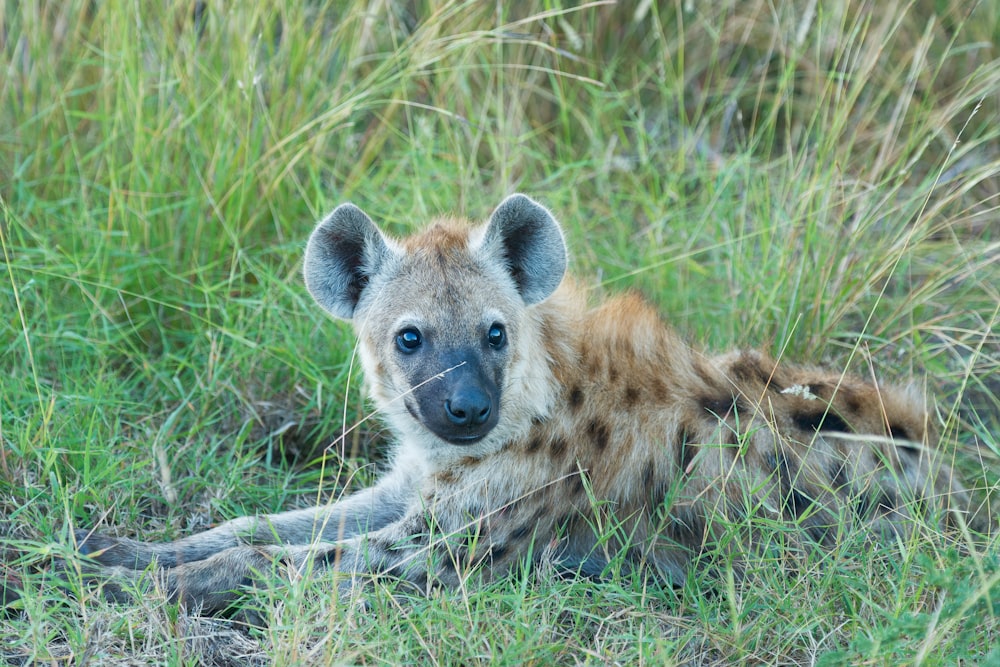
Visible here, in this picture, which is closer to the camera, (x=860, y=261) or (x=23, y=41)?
(x=860, y=261)

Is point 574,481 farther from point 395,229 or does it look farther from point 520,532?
point 395,229

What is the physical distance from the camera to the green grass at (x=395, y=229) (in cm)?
223

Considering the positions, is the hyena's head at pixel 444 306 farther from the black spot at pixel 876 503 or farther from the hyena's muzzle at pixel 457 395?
the black spot at pixel 876 503

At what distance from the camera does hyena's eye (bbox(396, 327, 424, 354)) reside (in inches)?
101

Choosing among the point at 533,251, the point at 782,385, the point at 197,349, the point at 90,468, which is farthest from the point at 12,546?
the point at 782,385

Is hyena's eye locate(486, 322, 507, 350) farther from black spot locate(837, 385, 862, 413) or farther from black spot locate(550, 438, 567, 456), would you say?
black spot locate(837, 385, 862, 413)

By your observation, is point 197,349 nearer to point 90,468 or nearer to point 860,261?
point 90,468

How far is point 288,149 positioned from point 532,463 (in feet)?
5.04

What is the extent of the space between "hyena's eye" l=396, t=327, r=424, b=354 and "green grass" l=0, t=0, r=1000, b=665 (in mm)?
469

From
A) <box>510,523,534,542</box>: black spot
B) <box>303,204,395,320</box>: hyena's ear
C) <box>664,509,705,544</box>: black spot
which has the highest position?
<box>303,204,395,320</box>: hyena's ear

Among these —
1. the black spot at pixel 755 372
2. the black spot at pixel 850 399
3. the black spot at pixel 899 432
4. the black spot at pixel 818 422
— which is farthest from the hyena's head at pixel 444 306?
the black spot at pixel 899 432

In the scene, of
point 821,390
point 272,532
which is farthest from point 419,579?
point 821,390

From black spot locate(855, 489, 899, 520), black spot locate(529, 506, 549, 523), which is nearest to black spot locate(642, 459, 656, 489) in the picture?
black spot locate(529, 506, 549, 523)

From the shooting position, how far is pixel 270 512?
9.53ft
